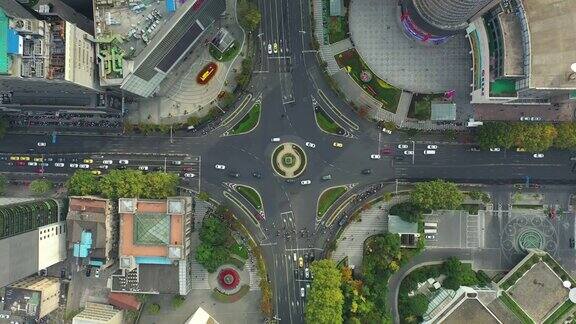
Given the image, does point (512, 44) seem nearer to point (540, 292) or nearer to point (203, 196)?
point (540, 292)

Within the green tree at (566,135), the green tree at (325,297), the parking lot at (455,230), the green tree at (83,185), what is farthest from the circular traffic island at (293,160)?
the green tree at (566,135)

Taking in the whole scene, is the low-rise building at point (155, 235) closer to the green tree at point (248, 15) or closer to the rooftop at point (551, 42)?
the green tree at point (248, 15)

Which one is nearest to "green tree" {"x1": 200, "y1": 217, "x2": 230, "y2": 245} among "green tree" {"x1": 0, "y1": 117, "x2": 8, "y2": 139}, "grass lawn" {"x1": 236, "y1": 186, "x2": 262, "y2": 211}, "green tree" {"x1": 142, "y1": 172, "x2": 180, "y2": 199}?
"grass lawn" {"x1": 236, "y1": 186, "x2": 262, "y2": 211}

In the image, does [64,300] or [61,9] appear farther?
[64,300]

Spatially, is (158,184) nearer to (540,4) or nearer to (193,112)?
(193,112)

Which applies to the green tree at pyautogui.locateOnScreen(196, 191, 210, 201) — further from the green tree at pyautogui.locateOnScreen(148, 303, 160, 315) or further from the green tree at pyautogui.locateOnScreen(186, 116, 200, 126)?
the green tree at pyautogui.locateOnScreen(148, 303, 160, 315)

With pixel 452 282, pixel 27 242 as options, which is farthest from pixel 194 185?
pixel 452 282
